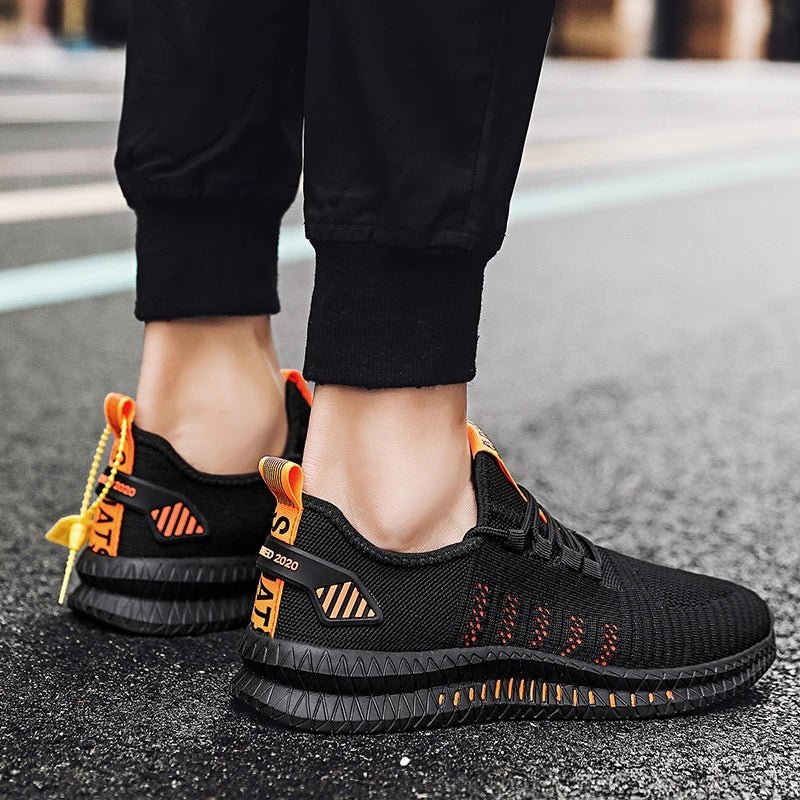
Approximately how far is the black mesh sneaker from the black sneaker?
13cm

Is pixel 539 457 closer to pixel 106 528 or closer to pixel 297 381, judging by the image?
pixel 297 381

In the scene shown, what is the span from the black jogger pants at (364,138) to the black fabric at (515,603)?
10 cm

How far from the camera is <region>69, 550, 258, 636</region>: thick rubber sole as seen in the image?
2.57ft

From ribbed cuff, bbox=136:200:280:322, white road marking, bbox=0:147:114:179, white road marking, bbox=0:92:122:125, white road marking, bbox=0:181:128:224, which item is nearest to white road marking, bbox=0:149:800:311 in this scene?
white road marking, bbox=0:181:128:224

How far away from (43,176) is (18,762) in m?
2.93

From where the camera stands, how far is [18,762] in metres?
0.62

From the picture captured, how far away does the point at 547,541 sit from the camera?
71 cm

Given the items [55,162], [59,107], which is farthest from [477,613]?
[59,107]

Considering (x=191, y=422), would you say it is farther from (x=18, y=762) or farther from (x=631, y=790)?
(x=631, y=790)

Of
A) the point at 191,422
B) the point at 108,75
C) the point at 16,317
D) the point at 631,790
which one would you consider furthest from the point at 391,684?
the point at 108,75

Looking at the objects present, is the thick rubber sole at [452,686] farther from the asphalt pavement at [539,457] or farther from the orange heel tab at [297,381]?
the orange heel tab at [297,381]

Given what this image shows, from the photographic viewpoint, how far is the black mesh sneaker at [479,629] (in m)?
0.65

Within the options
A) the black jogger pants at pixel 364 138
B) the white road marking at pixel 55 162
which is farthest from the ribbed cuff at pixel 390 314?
the white road marking at pixel 55 162

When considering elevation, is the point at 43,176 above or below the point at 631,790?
below
